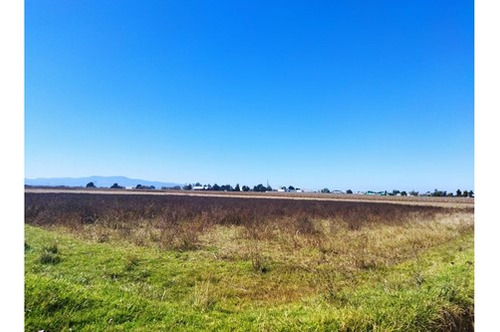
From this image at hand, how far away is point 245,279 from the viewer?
6074mm

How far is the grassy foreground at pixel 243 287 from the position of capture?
135 inches

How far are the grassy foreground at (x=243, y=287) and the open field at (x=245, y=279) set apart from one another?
0.05 feet

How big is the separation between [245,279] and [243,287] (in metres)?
0.42

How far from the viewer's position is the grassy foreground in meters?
3.42

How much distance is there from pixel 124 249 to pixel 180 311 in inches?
168

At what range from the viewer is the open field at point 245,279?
3.46 meters

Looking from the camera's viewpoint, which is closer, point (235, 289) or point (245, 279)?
point (235, 289)

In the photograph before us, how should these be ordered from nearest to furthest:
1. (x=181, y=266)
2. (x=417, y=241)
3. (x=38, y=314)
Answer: (x=38, y=314)
(x=181, y=266)
(x=417, y=241)

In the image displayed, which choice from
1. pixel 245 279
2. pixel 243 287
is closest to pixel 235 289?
pixel 243 287

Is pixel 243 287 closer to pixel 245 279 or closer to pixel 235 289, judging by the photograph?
pixel 235 289

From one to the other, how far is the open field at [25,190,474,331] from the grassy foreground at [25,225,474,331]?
0.02m

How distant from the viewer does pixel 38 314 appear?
308cm
